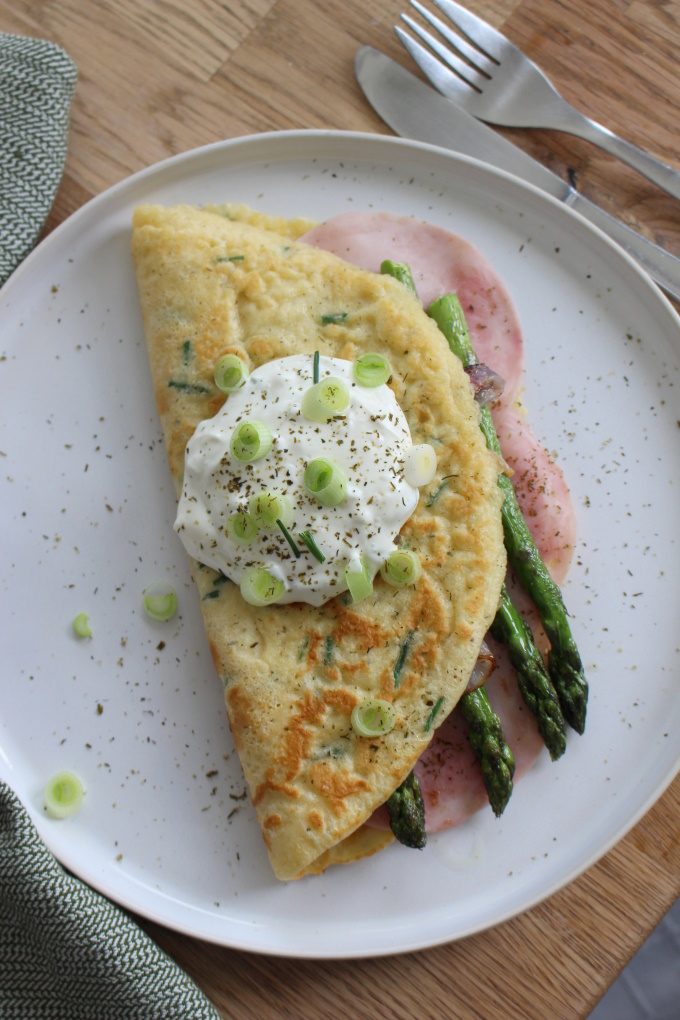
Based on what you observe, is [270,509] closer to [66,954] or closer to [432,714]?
[432,714]

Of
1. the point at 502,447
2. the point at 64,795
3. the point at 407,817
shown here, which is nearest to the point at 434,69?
the point at 502,447

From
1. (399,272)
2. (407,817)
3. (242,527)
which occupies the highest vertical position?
(399,272)

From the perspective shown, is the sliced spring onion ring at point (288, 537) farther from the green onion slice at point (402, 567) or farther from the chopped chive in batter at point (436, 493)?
the chopped chive in batter at point (436, 493)

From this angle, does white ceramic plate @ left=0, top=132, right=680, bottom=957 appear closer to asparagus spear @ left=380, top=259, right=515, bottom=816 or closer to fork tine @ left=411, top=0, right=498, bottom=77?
asparagus spear @ left=380, top=259, right=515, bottom=816

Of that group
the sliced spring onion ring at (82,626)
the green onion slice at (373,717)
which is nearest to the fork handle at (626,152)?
the green onion slice at (373,717)

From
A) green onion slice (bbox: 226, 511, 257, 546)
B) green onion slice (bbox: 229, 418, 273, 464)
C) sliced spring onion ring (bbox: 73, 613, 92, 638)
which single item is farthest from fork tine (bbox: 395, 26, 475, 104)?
sliced spring onion ring (bbox: 73, 613, 92, 638)

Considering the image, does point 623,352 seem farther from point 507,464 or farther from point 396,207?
point 396,207
